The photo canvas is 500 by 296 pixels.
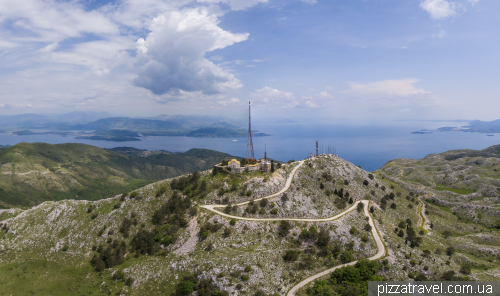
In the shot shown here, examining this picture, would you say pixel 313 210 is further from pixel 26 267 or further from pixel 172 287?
pixel 26 267

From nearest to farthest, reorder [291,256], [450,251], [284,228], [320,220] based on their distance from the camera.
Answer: [291,256], [450,251], [284,228], [320,220]

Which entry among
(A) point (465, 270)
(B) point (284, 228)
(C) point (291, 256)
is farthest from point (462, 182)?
(C) point (291, 256)

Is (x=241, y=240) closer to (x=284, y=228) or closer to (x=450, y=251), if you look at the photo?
(x=284, y=228)

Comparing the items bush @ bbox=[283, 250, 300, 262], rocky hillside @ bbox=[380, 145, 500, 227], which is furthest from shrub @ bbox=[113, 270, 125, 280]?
rocky hillside @ bbox=[380, 145, 500, 227]

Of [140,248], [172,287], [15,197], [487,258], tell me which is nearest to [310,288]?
[172,287]

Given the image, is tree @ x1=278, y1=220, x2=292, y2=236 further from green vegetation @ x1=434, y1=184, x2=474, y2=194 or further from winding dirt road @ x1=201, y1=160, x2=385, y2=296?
green vegetation @ x1=434, y1=184, x2=474, y2=194

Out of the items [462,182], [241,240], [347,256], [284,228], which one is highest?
[284,228]

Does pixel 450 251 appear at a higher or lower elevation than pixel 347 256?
lower

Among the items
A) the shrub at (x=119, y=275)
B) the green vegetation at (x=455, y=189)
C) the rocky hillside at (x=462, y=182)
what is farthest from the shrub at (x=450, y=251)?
the shrub at (x=119, y=275)
